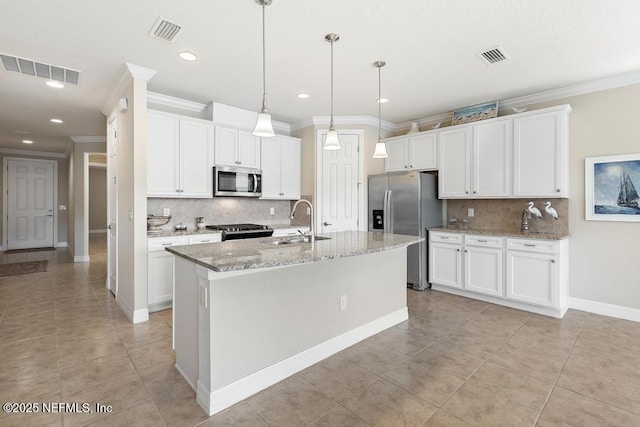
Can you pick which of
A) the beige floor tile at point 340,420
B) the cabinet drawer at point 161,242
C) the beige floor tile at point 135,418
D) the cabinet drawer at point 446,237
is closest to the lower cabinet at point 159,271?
the cabinet drawer at point 161,242

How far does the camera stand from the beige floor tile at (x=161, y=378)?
2.09 metres

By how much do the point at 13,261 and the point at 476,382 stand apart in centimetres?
837

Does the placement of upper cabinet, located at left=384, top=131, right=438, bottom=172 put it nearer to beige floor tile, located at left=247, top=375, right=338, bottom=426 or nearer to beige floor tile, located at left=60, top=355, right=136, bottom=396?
beige floor tile, located at left=247, top=375, right=338, bottom=426

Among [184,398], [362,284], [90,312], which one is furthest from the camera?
[90,312]

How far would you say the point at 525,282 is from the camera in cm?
360

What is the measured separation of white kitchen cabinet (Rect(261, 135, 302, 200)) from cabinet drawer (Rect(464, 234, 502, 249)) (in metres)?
2.69

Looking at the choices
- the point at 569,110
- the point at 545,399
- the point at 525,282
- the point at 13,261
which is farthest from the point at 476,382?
the point at 13,261

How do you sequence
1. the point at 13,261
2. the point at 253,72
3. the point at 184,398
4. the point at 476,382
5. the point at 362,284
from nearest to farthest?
the point at 184,398, the point at 476,382, the point at 362,284, the point at 253,72, the point at 13,261

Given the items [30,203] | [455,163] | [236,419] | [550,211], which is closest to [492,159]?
[455,163]

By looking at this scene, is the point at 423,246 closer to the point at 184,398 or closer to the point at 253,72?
the point at 253,72

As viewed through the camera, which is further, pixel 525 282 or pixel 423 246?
pixel 423 246

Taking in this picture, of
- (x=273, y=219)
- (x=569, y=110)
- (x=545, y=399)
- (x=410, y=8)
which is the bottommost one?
(x=545, y=399)

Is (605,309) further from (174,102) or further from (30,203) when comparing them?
(30,203)

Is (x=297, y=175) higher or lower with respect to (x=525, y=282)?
higher
